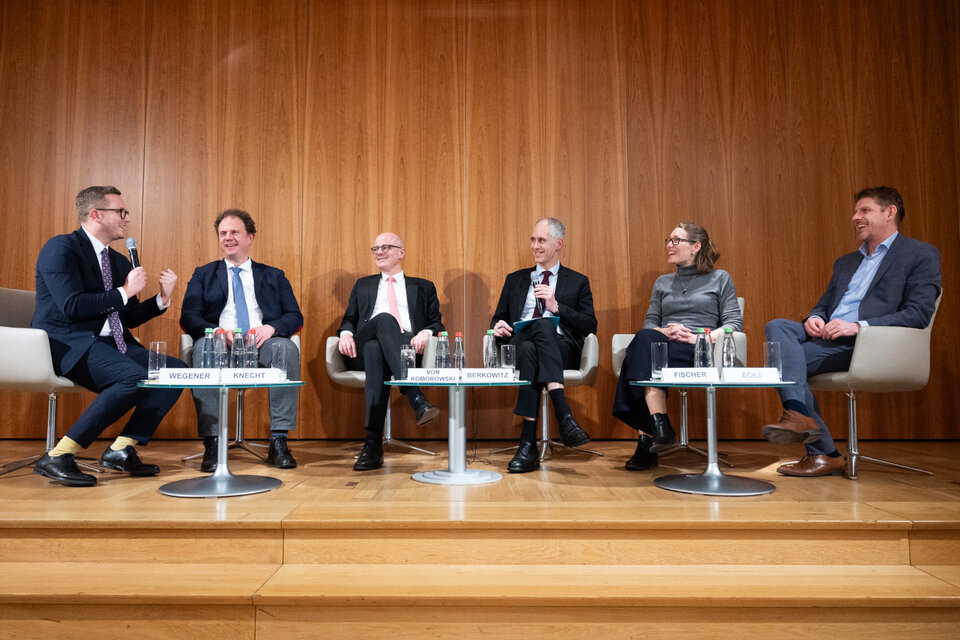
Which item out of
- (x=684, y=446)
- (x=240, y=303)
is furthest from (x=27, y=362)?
(x=684, y=446)

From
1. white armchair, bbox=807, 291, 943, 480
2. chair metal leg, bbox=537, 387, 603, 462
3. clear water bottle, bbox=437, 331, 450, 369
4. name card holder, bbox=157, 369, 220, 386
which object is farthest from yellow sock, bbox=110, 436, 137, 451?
white armchair, bbox=807, 291, 943, 480

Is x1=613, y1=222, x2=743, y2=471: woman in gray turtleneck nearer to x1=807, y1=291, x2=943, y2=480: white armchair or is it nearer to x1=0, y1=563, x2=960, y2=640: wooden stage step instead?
x1=807, y1=291, x2=943, y2=480: white armchair

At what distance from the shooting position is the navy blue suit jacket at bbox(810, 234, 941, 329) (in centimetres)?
295

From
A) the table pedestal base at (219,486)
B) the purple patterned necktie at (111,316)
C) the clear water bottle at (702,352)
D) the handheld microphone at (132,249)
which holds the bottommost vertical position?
the table pedestal base at (219,486)

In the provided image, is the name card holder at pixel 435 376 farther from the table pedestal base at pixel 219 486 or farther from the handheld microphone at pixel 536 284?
the handheld microphone at pixel 536 284

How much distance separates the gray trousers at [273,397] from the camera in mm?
3055

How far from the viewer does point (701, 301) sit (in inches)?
133

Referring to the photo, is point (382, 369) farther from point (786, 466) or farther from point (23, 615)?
point (786, 466)

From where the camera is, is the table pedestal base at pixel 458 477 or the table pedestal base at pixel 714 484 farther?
the table pedestal base at pixel 458 477

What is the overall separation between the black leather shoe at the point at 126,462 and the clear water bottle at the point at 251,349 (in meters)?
0.60

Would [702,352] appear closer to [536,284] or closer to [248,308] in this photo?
[536,284]

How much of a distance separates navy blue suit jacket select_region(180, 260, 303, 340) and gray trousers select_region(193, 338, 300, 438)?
0.41 feet

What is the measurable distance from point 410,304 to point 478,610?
7.28ft

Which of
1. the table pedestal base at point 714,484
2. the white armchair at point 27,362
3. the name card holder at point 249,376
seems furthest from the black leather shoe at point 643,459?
the white armchair at point 27,362
